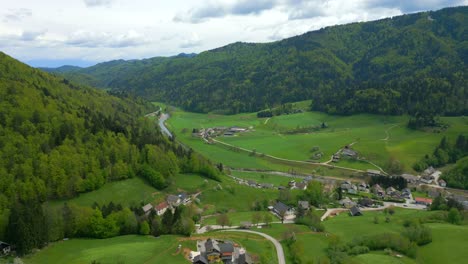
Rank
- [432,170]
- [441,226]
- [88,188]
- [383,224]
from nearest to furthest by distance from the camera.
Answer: [441,226] < [383,224] < [88,188] < [432,170]

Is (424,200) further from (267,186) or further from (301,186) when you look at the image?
(267,186)

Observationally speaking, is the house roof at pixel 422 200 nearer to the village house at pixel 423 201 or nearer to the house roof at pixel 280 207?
the village house at pixel 423 201

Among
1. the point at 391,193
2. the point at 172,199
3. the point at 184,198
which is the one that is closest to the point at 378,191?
the point at 391,193

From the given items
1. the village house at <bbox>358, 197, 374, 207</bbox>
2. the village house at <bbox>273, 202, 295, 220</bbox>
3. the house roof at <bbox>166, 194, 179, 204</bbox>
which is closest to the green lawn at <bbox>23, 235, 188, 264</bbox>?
the house roof at <bbox>166, 194, 179, 204</bbox>

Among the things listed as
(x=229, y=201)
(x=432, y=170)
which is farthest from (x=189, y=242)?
(x=432, y=170)

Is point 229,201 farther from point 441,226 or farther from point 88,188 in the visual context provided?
point 441,226

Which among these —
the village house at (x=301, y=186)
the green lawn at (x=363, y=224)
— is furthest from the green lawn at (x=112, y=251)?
the village house at (x=301, y=186)
